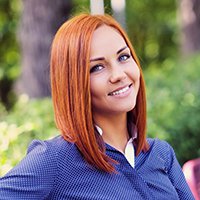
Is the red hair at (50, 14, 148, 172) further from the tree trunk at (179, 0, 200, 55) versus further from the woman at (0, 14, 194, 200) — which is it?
the tree trunk at (179, 0, 200, 55)

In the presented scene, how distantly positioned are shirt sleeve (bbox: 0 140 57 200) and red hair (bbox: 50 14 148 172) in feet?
0.48

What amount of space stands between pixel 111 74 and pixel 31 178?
485 millimetres

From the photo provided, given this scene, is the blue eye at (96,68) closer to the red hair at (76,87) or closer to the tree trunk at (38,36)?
the red hair at (76,87)

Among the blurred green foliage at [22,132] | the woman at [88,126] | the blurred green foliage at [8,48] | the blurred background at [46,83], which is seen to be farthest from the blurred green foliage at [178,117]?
the blurred green foliage at [8,48]

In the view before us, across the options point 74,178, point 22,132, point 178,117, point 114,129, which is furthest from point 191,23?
point 74,178

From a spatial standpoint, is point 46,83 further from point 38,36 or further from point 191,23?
point 191,23

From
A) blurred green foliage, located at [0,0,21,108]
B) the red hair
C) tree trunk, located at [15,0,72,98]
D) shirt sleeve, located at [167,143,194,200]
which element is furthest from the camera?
blurred green foliage, located at [0,0,21,108]

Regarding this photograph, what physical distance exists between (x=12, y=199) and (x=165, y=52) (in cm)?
1688

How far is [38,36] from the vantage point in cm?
805

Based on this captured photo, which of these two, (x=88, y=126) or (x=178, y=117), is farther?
(x=178, y=117)

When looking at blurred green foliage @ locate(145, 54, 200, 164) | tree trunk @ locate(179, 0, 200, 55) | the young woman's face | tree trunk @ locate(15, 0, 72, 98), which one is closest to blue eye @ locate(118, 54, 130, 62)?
the young woman's face

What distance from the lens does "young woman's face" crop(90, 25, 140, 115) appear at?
93.7 inches

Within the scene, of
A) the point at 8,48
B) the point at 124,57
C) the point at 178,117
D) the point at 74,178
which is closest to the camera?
the point at 74,178

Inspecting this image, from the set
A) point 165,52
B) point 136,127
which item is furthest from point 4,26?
point 136,127
